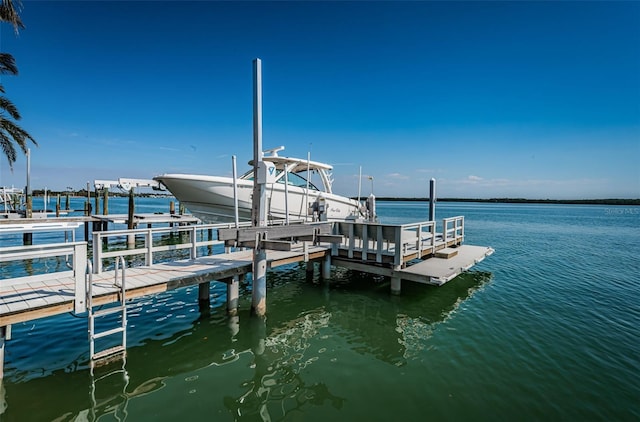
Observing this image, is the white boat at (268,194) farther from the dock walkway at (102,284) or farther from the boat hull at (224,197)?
the dock walkway at (102,284)

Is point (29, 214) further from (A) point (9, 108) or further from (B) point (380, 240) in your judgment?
(B) point (380, 240)

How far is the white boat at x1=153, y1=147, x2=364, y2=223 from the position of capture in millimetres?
12672

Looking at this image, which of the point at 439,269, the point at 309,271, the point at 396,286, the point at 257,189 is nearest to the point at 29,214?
the point at 309,271

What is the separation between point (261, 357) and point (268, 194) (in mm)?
8434

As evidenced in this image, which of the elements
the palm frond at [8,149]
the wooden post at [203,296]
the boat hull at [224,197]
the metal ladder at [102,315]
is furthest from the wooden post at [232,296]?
the palm frond at [8,149]

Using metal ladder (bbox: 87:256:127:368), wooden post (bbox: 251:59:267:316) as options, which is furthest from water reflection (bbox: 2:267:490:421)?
wooden post (bbox: 251:59:267:316)

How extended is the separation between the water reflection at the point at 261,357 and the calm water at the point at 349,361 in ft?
0.09

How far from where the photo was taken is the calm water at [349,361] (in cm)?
461

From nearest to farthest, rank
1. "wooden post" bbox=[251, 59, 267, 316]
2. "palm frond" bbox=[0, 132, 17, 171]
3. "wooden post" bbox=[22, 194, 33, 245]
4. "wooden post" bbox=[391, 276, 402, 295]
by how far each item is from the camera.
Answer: "wooden post" bbox=[251, 59, 267, 316]
"wooden post" bbox=[391, 276, 402, 295]
"palm frond" bbox=[0, 132, 17, 171]
"wooden post" bbox=[22, 194, 33, 245]

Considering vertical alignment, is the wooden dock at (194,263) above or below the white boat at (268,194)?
below

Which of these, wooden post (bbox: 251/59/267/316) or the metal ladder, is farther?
wooden post (bbox: 251/59/267/316)

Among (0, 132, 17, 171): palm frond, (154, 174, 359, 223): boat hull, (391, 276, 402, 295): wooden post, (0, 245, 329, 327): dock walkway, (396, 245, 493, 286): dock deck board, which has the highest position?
(0, 132, 17, 171): palm frond

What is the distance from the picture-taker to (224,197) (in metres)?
12.9

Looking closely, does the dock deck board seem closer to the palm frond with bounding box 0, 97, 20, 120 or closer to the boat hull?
the boat hull
